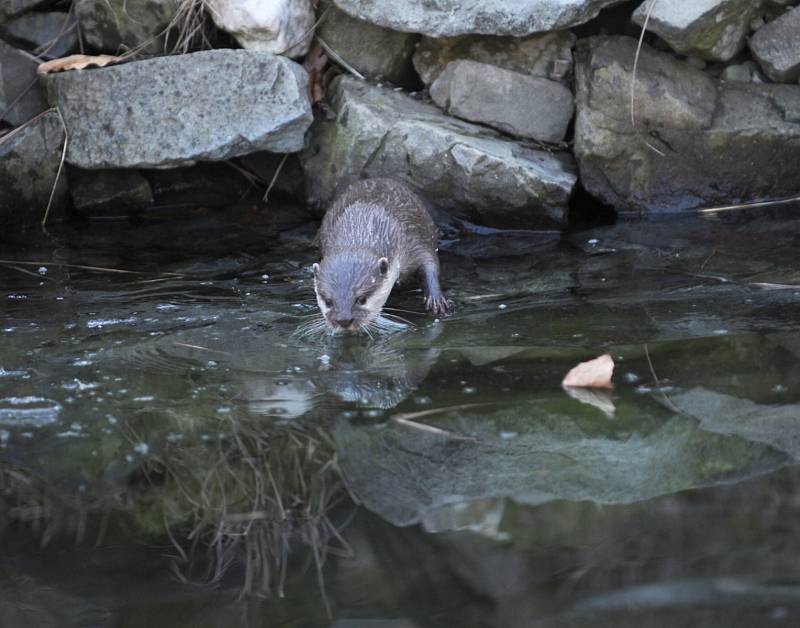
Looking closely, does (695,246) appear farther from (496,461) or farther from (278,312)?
(496,461)

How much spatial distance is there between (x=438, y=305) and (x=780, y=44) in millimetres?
1842

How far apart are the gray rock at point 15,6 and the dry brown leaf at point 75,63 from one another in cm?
29

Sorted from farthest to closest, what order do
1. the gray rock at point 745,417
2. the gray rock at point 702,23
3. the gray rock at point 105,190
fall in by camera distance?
the gray rock at point 105,190
the gray rock at point 702,23
the gray rock at point 745,417

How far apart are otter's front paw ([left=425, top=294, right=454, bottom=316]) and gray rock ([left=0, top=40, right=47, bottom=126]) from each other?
1985 mm

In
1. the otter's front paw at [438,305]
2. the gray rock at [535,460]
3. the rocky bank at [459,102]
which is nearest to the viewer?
the gray rock at [535,460]

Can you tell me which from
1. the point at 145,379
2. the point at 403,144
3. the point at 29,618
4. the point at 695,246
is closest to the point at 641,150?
the point at 695,246

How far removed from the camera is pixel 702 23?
3.90 metres

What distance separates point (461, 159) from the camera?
405cm

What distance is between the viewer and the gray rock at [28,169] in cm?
410

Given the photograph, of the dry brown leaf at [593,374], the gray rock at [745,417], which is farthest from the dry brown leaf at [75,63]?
the gray rock at [745,417]

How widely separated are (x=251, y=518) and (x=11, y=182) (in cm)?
281

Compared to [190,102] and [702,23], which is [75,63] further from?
[702,23]

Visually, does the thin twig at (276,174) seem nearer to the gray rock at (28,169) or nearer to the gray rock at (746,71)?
the gray rock at (28,169)

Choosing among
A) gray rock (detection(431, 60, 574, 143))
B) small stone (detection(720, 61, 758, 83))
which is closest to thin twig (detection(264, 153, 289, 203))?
gray rock (detection(431, 60, 574, 143))
